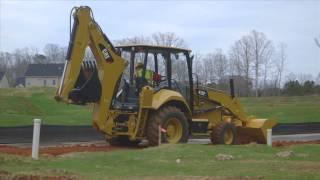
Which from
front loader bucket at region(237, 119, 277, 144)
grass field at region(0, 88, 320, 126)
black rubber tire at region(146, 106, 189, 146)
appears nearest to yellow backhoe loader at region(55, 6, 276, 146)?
black rubber tire at region(146, 106, 189, 146)

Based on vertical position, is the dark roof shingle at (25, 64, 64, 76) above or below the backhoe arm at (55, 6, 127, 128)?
above

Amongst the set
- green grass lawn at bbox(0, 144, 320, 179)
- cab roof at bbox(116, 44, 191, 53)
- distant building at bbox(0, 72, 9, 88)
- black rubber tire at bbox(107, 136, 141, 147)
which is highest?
distant building at bbox(0, 72, 9, 88)

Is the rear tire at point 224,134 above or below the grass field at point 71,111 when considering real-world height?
below

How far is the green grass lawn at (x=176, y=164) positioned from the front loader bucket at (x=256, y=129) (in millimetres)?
5761

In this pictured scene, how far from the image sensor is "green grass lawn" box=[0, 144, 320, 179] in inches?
452

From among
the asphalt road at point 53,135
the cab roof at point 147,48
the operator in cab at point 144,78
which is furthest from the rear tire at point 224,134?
the cab roof at point 147,48

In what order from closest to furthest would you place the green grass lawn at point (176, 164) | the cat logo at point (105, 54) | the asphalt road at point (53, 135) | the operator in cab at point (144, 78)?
the green grass lawn at point (176, 164), the cat logo at point (105, 54), the operator in cab at point (144, 78), the asphalt road at point (53, 135)

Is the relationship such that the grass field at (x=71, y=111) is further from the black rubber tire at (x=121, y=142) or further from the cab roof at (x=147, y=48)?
the cab roof at (x=147, y=48)

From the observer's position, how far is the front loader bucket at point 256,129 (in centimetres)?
Result: 2250

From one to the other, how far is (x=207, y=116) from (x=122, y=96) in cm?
371

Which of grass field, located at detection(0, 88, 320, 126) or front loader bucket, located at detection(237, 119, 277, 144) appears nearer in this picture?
front loader bucket, located at detection(237, 119, 277, 144)

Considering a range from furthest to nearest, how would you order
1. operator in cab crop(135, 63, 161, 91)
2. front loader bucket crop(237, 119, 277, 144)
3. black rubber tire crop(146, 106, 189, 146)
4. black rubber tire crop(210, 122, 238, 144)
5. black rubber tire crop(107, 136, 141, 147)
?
front loader bucket crop(237, 119, 277, 144)
black rubber tire crop(210, 122, 238, 144)
black rubber tire crop(107, 136, 141, 147)
operator in cab crop(135, 63, 161, 91)
black rubber tire crop(146, 106, 189, 146)

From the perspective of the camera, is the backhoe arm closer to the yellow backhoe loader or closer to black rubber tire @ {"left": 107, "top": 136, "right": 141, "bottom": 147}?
the yellow backhoe loader

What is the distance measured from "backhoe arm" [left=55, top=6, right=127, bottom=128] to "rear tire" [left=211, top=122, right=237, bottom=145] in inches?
166
